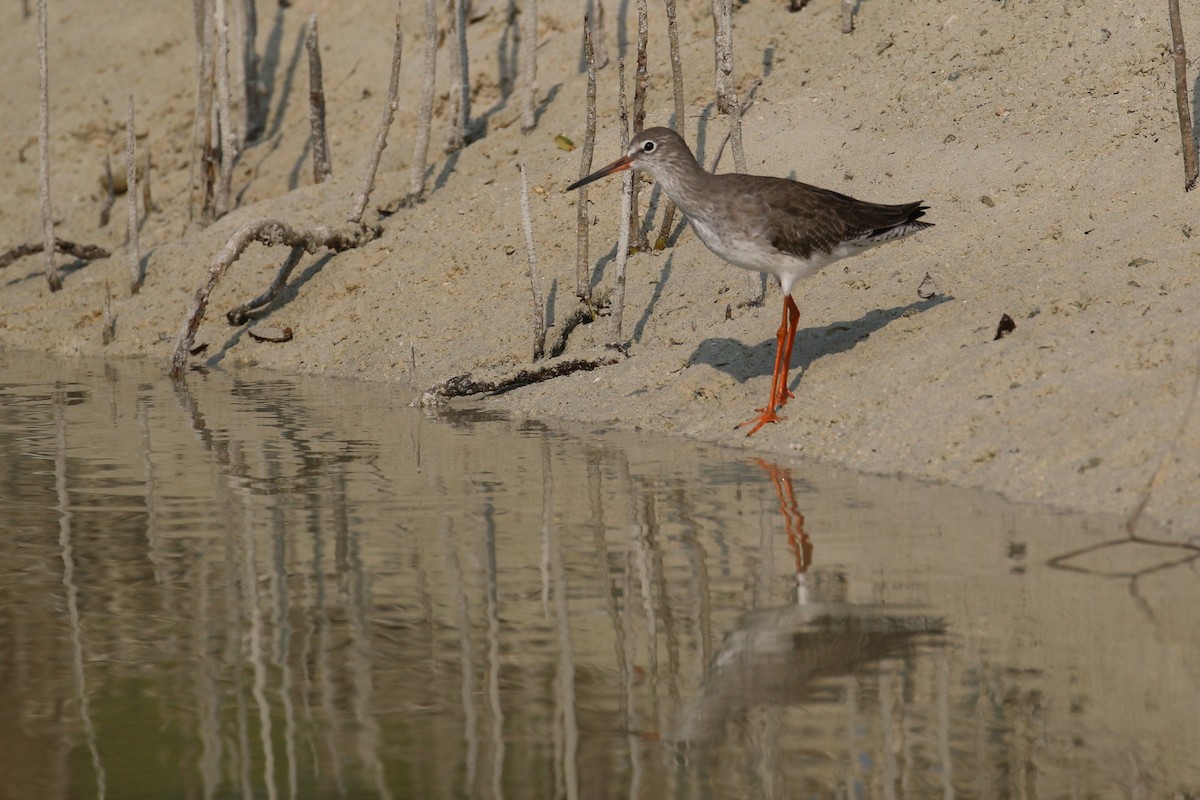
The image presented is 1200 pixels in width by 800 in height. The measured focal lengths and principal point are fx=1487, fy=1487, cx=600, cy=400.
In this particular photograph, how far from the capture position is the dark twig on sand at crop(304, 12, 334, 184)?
64.6 ft

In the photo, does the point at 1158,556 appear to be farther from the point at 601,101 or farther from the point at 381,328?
the point at 601,101

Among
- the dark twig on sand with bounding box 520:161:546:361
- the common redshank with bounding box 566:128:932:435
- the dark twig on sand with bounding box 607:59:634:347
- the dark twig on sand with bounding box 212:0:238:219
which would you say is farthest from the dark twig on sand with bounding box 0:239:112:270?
the common redshank with bounding box 566:128:932:435

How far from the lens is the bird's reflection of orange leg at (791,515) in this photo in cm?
755

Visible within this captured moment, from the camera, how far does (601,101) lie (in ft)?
62.6

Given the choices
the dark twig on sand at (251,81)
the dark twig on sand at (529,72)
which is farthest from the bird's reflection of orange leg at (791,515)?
the dark twig on sand at (251,81)

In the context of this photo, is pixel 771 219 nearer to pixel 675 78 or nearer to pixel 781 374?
pixel 781 374

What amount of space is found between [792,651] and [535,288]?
7.76 metres

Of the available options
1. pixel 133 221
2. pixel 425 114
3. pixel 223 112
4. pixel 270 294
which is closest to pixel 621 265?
pixel 425 114

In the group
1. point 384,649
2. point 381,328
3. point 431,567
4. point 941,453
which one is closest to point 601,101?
point 381,328

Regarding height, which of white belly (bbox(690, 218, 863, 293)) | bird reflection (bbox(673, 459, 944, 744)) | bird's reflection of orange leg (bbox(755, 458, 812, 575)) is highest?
white belly (bbox(690, 218, 863, 293))

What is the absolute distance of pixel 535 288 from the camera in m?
13.5

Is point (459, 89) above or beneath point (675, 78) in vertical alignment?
above

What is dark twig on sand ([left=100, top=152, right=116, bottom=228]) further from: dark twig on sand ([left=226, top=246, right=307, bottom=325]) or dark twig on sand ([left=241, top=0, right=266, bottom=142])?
dark twig on sand ([left=226, top=246, right=307, bottom=325])

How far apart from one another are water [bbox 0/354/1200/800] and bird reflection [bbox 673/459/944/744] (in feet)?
0.05
